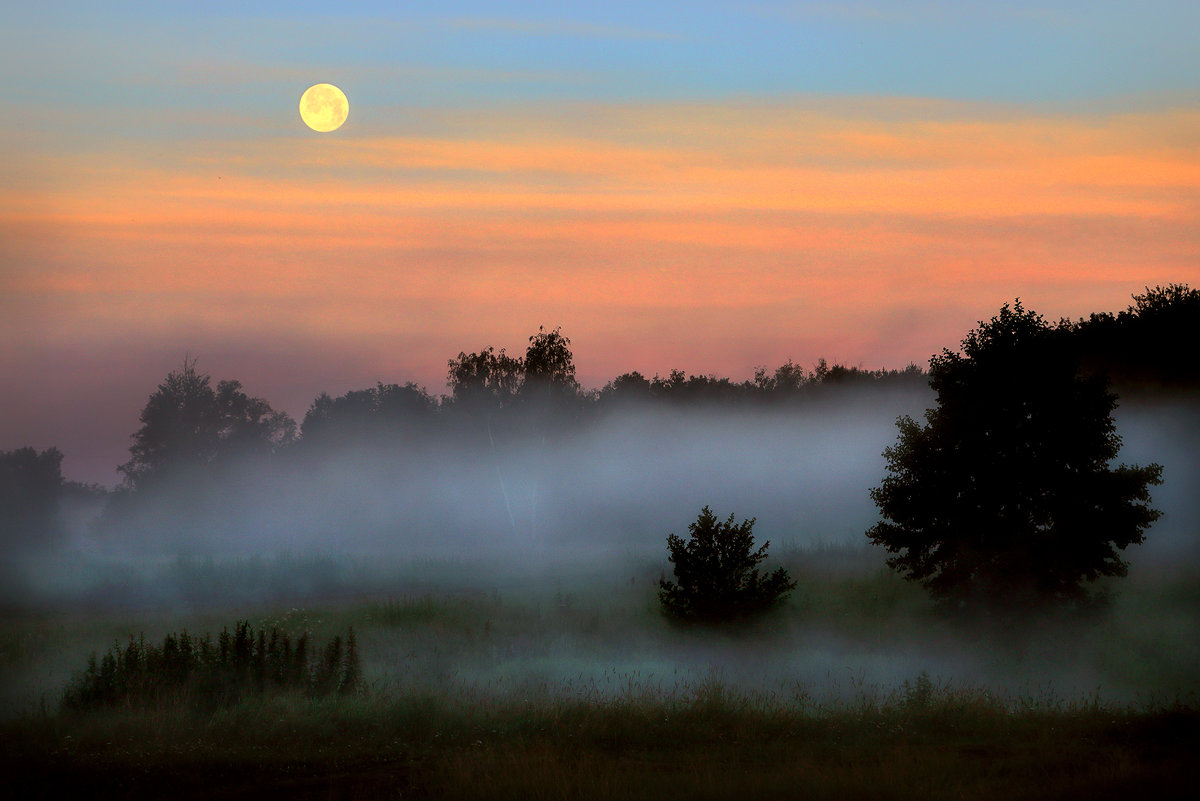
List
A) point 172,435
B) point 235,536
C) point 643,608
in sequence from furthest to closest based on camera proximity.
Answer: point 172,435, point 235,536, point 643,608

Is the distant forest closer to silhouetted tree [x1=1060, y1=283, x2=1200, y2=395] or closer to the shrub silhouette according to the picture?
silhouetted tree [x1=1060, y1=283, x2=1200, y2=395]

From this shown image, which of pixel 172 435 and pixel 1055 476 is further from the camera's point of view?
pixel 172 435

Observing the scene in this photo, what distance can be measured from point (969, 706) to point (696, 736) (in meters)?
6.33

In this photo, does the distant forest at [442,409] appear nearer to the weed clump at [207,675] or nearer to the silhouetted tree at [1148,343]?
the silhouetted tree at [1148,343]

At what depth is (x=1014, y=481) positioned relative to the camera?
87.1ft

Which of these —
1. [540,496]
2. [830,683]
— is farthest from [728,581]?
[540,496]

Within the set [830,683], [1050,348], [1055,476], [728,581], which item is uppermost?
[1050,348]

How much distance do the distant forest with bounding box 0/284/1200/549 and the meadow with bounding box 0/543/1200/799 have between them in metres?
20.2

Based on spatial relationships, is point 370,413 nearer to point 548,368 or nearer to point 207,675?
point 548,368

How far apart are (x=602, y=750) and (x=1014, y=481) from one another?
15397 millimetres

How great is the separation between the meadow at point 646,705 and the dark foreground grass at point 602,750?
2.1 inches

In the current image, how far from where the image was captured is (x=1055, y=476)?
2616 centimetres

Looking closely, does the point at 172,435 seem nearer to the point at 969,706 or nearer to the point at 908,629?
the point at 908,629

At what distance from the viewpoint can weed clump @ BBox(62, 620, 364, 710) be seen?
18875 mm
